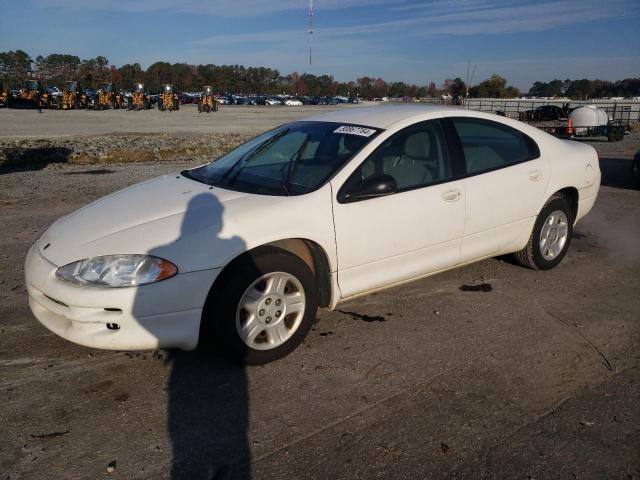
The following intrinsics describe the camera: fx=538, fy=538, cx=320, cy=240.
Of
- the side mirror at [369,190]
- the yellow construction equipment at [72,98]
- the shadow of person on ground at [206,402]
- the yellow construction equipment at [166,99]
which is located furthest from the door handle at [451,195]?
the yellow construction equipment at [72,98]

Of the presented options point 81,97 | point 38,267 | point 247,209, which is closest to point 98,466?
point 38,267

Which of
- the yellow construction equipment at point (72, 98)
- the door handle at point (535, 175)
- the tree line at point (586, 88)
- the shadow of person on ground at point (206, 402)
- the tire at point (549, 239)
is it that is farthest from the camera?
the tree line at point (586, 88)

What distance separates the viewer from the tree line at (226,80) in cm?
10819

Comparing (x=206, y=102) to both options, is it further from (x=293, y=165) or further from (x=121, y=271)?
(x=121, y=271)

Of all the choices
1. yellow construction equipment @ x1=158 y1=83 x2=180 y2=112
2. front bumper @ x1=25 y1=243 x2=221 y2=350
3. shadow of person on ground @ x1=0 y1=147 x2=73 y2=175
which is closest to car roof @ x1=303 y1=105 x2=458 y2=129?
front bumper @ x1=25 y1=243 x2=221 y2=350

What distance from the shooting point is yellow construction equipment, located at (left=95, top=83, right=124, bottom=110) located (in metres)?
46.4

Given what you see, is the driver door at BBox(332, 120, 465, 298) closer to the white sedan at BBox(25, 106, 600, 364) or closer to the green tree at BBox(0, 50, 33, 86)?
the white sedan at BBox(25, 106, 600, 364)

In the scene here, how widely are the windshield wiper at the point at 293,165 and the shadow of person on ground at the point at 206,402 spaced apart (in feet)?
1.56

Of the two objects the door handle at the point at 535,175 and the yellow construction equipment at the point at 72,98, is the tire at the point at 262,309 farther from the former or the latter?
the yellow construction equipment at the point at 72,98

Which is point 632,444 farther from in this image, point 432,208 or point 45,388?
point 45,388

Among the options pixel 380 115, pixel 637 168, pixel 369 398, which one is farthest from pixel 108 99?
pixel 369 398

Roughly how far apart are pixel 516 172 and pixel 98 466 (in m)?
3.79

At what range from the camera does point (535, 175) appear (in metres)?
4.72

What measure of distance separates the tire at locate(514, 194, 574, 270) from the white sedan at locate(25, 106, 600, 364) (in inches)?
1.2
